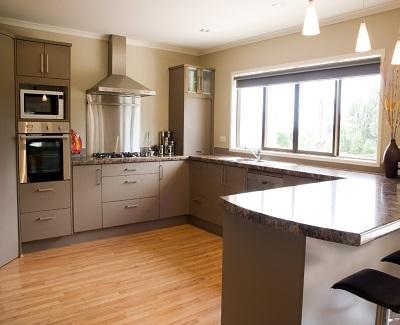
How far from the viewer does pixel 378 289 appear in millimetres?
1476

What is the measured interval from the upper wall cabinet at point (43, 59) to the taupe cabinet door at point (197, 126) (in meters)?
1.72

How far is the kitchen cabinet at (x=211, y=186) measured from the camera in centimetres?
412

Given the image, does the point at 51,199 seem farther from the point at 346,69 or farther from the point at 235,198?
the point at 346,69

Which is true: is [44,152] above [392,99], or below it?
below

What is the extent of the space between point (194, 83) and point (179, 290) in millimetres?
3013

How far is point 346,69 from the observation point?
3578 mm

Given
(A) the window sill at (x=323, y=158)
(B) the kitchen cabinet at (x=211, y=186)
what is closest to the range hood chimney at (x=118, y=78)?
(B) the kitchen cabinet at (x=211, y=186)

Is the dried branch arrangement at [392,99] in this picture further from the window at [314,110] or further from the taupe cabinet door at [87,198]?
the taupe cabinet door at [87,198]

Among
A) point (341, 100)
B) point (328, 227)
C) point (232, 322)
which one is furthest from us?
point (341, 100)

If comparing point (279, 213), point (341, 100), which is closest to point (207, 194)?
point (341, 100)

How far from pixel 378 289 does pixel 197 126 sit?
3.84 m

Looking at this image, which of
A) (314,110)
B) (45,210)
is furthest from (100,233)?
(314,110)

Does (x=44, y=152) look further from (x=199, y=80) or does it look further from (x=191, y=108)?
(x=199, y=80)

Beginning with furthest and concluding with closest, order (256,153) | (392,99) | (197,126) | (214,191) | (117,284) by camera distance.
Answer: (197,126), (256,153), (214,191), (392,99), (117,284)
